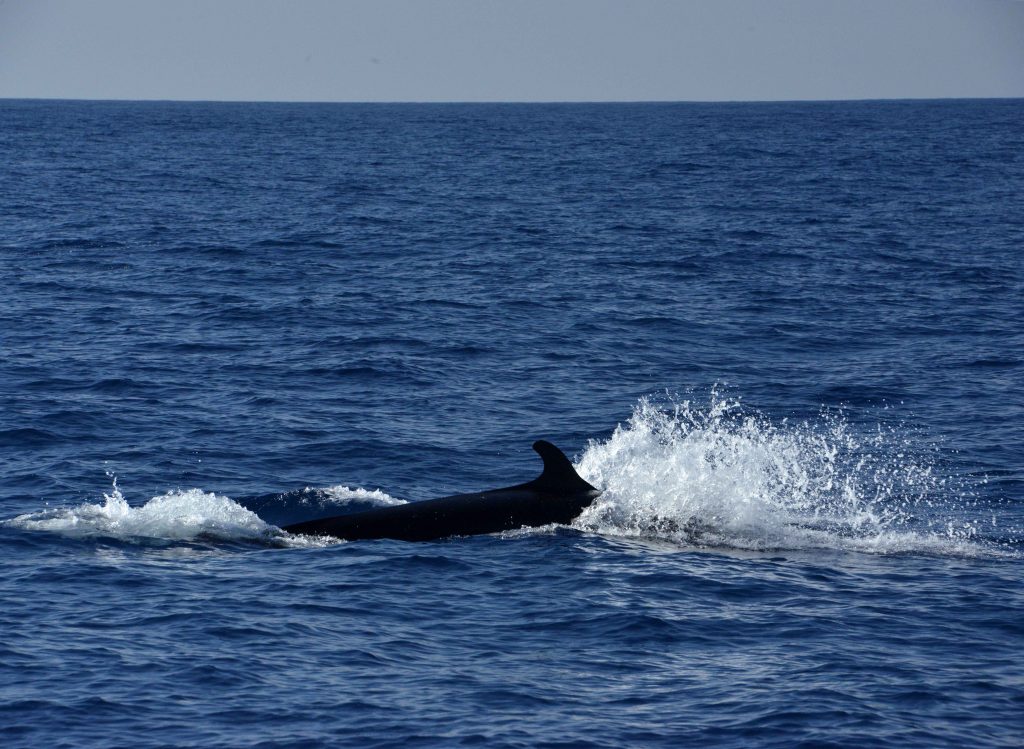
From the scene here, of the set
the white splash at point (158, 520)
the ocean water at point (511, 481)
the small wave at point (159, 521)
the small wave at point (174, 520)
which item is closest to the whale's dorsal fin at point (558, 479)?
the ocean water at point (511, 481)

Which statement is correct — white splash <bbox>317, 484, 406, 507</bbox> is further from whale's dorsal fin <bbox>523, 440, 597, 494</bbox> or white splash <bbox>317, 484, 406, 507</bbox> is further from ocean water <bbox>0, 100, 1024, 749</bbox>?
whale's dorsal fin <bbox>523, 440, 597, 494</bbox>

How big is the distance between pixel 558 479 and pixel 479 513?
1.42 m

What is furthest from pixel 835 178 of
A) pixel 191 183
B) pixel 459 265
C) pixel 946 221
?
pixel 459 265

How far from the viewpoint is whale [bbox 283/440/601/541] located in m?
21.4

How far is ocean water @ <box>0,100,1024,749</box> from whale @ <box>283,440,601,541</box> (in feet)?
1.39

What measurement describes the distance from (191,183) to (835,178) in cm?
3989

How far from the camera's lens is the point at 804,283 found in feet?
155

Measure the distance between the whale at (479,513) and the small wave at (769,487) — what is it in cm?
52

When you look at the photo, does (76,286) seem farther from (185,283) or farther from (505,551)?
(505,551)

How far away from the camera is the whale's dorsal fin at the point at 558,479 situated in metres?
22.1

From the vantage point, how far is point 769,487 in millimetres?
24953

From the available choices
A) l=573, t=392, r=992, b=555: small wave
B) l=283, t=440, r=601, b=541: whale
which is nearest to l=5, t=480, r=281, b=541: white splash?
l=283, t=440, r=601, b=541: whale

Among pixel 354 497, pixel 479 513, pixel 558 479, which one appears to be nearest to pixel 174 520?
pixel 354 497

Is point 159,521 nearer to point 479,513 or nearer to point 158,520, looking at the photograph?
point 158,520
